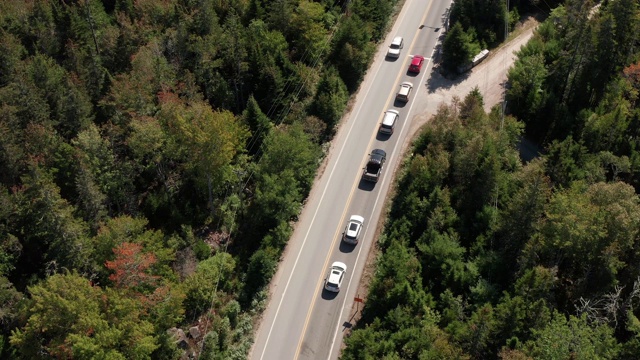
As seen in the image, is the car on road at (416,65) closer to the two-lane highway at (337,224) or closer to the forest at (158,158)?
the two-lane highway at (337,224)

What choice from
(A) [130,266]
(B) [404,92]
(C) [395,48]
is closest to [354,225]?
(B) [404,92]

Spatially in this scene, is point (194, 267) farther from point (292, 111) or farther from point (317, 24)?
point (317, 24)

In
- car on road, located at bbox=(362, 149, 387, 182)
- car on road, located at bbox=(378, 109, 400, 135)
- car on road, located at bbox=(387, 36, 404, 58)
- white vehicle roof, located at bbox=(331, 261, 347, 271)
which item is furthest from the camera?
car on road, located at bbox=(387, 36, 404, 58)

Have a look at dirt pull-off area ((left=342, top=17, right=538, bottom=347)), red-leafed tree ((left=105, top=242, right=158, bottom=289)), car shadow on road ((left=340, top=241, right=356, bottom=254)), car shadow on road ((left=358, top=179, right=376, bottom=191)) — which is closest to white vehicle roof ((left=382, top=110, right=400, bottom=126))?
dirt pull-off area ((left=342, top=17, right=538, bottom=347))

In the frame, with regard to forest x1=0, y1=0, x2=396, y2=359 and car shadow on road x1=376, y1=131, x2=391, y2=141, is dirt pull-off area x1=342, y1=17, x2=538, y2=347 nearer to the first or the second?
car shadow on road x1=376, y1=131, x2=391, y2=141

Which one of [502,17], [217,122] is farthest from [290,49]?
[502,17]

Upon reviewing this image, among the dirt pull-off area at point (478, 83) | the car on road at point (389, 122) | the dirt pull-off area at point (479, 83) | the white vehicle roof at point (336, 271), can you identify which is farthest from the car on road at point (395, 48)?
the white vehicle roof at point (336, 271)

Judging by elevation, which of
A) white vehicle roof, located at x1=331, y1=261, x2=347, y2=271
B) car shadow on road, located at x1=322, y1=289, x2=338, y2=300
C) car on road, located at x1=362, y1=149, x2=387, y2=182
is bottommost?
car shadow on road, located at x1=322, y1=289, x2=338, y2=300
